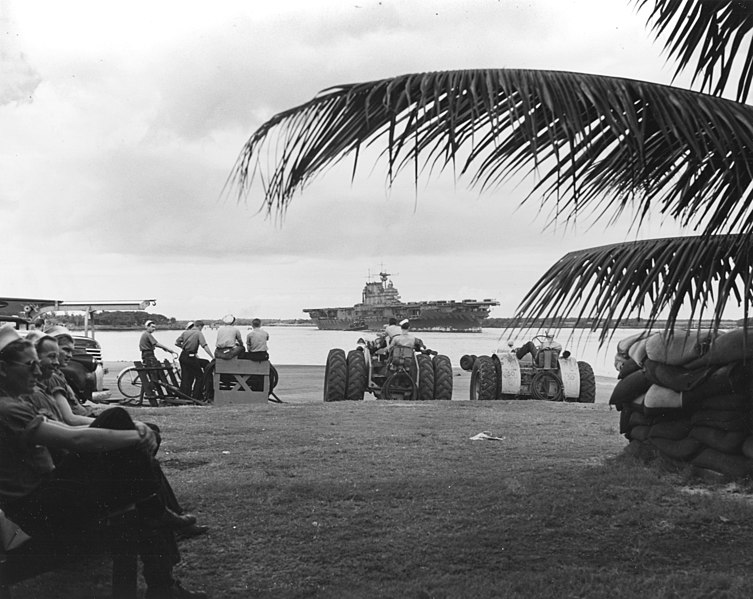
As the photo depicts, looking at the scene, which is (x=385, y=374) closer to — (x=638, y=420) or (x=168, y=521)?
(x=638, y=420)

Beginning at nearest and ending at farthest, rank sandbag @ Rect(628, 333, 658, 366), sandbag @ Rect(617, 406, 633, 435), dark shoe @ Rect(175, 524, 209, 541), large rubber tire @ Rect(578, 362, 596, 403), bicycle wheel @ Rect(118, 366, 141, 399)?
dark shoe @ Rect(175, 524, 209, 541)
sandbag @ Rect(628, 333, 658, 366)
sandbag @ Rect(617, 406, 633, 435)
large rubber tire @ Rect(578, 362, 596, 403)
bicycle wheel @ Rect(118, 366, 141, 399)

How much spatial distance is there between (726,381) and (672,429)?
2.48 ft

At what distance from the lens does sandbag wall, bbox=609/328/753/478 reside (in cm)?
579

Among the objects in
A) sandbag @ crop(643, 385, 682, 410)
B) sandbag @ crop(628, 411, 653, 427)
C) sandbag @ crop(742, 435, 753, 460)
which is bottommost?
sandbag @ crop(742, 435, 753, 460)

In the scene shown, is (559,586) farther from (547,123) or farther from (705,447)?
(705,447)

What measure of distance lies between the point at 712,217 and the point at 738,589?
1.82m

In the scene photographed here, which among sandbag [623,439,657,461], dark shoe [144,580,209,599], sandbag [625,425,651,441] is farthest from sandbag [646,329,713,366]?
dark shoe [144,580,209,599]

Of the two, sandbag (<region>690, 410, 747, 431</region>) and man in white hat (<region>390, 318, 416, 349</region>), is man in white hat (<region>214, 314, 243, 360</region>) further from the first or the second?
sandbag (<region>690, 410, 747, 431</region>)

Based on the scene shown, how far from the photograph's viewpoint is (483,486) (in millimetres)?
6105

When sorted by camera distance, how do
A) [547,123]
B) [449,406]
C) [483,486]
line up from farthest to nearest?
[449,406]
[483,486]
[547,123]

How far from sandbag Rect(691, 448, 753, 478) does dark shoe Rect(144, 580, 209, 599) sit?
408cm

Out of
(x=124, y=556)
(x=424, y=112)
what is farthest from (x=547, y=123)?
(x=124, y=556)

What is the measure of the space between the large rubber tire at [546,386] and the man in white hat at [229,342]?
5161 mm

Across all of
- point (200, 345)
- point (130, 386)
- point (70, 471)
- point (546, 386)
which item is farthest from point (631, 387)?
point (130, 386)
